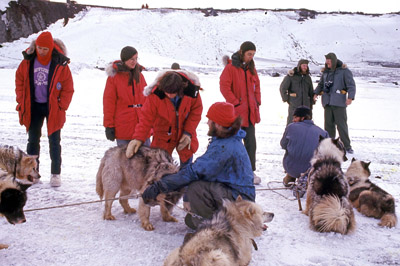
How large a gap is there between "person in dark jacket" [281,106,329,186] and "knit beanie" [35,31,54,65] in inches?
137

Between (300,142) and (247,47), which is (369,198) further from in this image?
(247,47)

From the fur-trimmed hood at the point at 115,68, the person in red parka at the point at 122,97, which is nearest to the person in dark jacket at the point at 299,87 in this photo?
the person in red parka at the point at 122,97

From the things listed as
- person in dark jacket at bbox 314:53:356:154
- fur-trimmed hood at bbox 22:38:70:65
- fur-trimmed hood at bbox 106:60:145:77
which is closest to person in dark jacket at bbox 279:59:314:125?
person in dark jacket at bbox 314:53:356:154

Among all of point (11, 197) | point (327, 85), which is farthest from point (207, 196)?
point (327, 85)

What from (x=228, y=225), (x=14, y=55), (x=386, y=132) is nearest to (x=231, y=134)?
(x=228, y=225)

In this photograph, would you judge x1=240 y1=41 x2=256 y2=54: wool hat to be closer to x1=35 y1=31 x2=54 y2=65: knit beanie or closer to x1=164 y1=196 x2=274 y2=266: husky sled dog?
x1=35 y1=31 x2=54 y2=65: knit beanie

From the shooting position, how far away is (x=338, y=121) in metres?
7.06

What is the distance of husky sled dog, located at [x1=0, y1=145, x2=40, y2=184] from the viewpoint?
3.26 metres

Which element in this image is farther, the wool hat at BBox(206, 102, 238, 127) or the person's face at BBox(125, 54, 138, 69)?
the person's face at BBox(125, 54, 138, 69)

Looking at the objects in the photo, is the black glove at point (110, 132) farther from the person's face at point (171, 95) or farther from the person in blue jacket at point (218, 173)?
the person in blue jacket at point (218, 173)

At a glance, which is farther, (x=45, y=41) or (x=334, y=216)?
(x=45, y=41)

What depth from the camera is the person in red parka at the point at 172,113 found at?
3.77m

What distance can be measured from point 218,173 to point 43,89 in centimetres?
292

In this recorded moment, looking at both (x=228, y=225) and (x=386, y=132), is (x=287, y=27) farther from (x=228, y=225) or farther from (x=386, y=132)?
(x=228, y=225)
